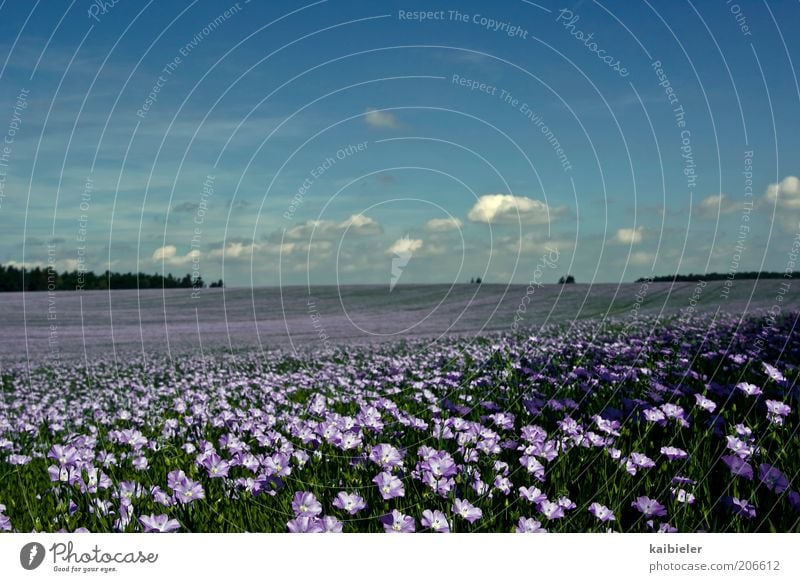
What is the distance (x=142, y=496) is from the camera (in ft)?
11.6

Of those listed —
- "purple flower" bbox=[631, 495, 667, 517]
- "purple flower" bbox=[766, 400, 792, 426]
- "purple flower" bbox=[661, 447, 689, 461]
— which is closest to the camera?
"purple flower" bbox=[631, 495, 667, 517]

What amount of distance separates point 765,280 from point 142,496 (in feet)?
100

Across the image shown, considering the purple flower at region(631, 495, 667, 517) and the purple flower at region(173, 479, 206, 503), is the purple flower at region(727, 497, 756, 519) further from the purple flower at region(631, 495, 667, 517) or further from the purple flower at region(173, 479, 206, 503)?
the purple flower at region(173, 479, 206, 503)

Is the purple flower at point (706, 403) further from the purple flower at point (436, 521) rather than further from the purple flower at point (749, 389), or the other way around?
the purple flower at point (436, 521)

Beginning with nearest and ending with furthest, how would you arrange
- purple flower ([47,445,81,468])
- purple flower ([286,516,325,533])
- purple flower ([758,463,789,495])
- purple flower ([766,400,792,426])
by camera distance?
purple flower ([286,516,325,533]) → purple flower ([758,463,789,495]) → purple flower ([47,445,81,468]) → purple flower ([766,400,792,426])

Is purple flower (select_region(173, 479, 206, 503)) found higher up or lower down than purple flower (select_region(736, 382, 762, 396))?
lower down

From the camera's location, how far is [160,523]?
3.16 metres

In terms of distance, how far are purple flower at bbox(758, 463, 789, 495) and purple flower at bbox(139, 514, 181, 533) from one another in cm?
311

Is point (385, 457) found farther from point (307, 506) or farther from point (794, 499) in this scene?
point (794, 499)

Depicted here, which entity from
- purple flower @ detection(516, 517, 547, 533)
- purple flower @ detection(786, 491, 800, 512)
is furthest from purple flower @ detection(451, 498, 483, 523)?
purple flower @ detection(786, 491, 800, 512)

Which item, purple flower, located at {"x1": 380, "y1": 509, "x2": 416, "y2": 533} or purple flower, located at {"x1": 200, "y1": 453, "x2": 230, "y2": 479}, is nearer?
purple flower, located at {"x1": 380, "y1": 509, "x2": 416, "y2": 533}

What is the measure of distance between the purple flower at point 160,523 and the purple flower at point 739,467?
3.00 meters

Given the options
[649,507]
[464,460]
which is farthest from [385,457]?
[649,507]

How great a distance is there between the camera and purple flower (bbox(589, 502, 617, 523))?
3.17 meters
